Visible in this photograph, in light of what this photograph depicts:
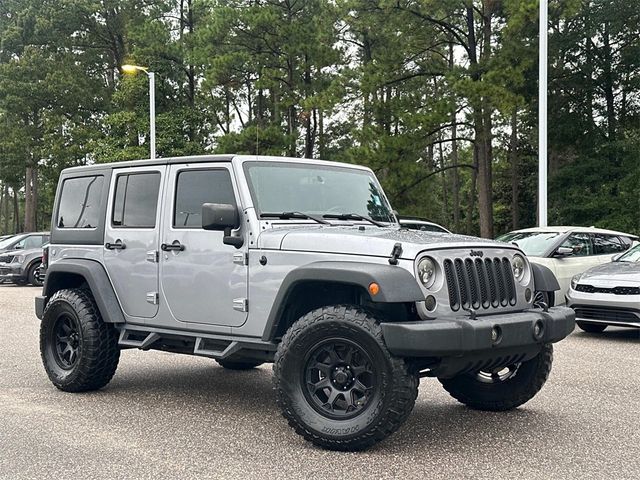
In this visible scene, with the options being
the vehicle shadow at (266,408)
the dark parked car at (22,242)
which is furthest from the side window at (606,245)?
the dark parked car at (22,242)

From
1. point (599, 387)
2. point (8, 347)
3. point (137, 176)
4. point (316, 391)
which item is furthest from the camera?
point (8, 347)

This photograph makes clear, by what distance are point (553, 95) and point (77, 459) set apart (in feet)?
105

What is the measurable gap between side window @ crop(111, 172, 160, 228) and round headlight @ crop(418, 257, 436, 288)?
267 cm

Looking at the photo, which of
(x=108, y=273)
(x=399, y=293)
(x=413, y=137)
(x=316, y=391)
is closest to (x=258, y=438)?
(x=316, y=391)

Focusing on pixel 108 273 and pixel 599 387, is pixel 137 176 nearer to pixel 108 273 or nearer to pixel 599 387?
pixel 108 273

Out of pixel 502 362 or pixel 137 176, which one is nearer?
pixel 502 362

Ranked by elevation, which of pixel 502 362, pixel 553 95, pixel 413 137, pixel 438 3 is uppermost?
pixel 438 3

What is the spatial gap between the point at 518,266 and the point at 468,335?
1.19m

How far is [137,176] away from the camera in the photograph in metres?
6.97

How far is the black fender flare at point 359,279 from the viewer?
191 inches

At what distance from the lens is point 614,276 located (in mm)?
10836

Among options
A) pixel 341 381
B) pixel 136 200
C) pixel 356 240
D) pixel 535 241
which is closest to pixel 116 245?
pixel 136 200

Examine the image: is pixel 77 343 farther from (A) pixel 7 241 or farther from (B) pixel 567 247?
(A) pixel 7 241

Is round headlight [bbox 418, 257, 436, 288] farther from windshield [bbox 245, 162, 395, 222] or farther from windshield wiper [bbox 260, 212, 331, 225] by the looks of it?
windshield [bbox 245, 162, 395, 222]
